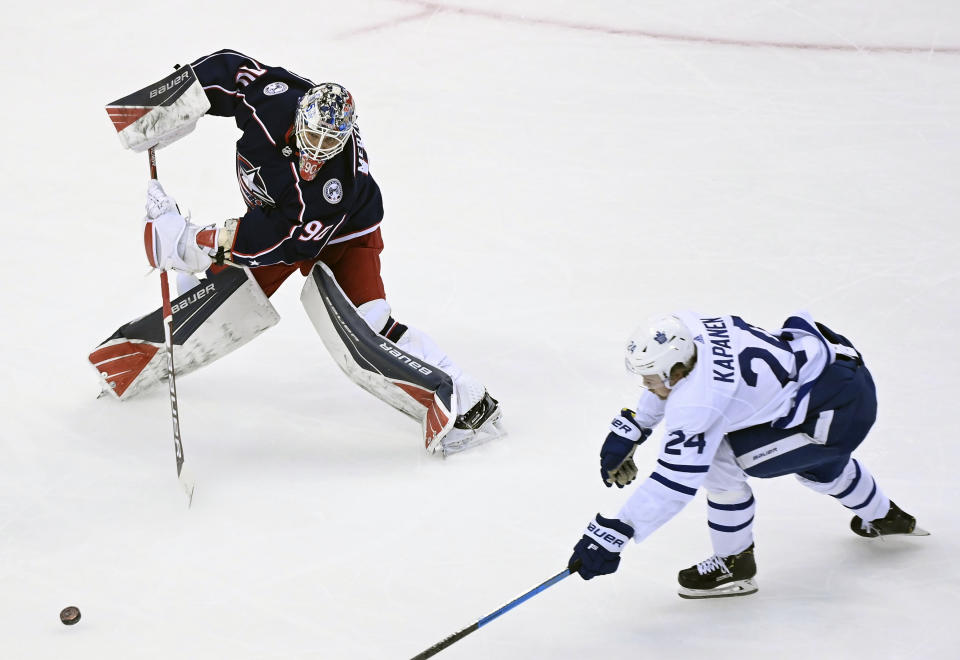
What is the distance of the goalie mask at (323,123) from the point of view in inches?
133

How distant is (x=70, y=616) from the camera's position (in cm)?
286

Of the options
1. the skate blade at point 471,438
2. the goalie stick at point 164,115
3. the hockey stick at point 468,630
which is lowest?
the skate blade at point 471,438

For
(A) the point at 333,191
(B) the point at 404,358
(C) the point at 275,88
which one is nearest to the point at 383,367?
(B) the point at 404,358

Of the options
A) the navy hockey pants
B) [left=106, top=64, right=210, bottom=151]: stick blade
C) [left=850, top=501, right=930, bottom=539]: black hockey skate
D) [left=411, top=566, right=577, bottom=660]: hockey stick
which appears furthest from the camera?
[left=106, top=64, right=210, bottom=151]: stick blade

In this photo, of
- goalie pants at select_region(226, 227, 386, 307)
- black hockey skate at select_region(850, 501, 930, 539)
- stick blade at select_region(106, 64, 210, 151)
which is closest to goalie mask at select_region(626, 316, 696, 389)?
black hockey skate at select_region(850, 501, 930, 539)

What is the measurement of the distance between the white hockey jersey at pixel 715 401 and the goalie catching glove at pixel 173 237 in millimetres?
1553

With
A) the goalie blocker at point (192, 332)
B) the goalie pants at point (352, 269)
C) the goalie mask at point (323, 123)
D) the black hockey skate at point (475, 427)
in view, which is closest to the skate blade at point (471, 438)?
the black hockey skate at point (475, 427)

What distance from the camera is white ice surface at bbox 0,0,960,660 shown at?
9.75ft

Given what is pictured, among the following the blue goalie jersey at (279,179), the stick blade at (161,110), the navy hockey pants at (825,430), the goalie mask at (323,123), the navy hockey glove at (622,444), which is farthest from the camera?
the stick blade at (161,110)

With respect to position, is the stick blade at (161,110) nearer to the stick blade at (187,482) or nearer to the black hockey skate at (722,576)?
the stick blade at (187,482)

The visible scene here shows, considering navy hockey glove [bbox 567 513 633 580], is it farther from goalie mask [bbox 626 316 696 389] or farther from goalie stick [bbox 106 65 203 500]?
goalie stick [bbox 106 65 203 500]

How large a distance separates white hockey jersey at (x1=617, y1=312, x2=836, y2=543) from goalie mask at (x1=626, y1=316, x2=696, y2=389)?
37 mm

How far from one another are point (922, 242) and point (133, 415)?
3327mm

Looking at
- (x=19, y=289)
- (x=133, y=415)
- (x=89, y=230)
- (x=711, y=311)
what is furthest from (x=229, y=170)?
(x=711, y=311)
